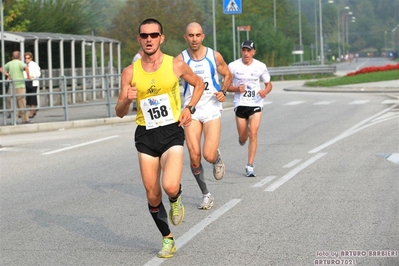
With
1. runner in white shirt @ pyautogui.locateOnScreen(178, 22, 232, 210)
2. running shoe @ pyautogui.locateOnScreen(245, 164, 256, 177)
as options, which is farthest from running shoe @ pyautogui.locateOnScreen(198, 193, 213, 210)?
running shoe @ pyautogui.locateOnScreen(245, 164, 256, 177)

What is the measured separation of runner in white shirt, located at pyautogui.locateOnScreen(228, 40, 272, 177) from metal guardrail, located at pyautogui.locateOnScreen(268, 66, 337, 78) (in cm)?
4615

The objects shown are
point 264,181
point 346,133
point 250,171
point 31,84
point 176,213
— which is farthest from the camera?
point 31,84

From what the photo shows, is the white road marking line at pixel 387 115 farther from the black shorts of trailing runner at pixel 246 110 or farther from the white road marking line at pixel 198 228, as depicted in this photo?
the white road marking line at pixel 198 228

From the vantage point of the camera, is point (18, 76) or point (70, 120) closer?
point (18, 76)

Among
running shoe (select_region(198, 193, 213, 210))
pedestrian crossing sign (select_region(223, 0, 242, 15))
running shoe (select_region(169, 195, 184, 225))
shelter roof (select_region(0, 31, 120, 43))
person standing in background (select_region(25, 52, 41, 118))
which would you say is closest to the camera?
running shoe (select_region(169, 195, 184, 225))

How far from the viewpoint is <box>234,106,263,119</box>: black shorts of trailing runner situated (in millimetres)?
13180

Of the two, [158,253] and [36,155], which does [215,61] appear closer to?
[158,253]

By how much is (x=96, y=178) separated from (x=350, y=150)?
4758 mm

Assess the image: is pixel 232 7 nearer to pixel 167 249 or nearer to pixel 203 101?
pixel 203 101

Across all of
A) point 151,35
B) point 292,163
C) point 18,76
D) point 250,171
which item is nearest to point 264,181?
point 250,171

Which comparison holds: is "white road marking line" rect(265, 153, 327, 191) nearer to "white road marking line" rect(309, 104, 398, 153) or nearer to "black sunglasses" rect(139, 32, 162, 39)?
"white road marking line" rect(309, 104, 398, 153)

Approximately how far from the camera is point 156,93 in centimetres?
789

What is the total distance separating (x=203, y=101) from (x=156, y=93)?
2996 mm

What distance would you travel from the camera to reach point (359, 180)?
40.4 ft
